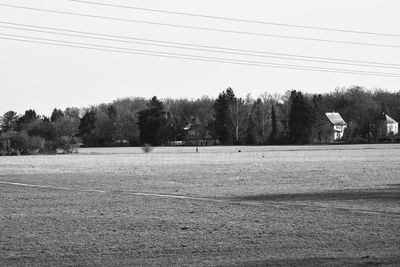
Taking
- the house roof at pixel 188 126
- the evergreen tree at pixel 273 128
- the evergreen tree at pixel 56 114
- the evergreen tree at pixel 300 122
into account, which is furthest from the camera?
the evergreen tree at pixel 56 114

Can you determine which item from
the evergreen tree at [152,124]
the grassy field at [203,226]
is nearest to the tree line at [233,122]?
the evergreen tree at [152,124]

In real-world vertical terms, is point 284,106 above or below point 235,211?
above

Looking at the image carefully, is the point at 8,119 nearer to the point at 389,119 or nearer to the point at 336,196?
the point at 389,119

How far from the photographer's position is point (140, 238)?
15.3 m

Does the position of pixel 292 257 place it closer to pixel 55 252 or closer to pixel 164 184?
pixel 55 252

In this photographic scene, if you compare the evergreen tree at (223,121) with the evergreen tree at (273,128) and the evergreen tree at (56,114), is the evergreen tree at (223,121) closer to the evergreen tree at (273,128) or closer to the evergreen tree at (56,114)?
the evergreen tree at (273,128)

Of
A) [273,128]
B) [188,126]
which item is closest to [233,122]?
[273,128]

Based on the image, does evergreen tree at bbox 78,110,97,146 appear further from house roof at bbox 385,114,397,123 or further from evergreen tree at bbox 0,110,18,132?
house roof at bbox 385,114,397,123

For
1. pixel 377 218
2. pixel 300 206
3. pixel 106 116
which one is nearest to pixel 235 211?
pixel 300 206

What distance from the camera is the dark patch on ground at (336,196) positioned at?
25.4 meters

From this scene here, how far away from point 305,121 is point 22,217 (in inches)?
5460

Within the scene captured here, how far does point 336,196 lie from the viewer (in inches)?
1039

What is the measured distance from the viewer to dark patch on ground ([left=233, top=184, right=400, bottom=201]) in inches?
1000

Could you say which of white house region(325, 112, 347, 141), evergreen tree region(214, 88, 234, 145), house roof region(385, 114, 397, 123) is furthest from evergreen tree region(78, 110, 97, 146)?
house roof region(385, 114, 397, 123)
